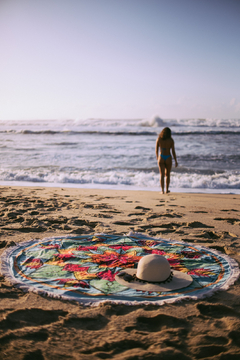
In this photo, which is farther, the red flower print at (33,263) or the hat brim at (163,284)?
the red flower print at (33,263)

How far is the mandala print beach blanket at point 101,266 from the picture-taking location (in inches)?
89.1

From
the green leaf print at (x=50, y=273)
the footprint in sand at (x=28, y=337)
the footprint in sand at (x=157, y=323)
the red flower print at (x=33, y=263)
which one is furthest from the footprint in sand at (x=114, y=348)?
the red flower print at (x=33, y=263)

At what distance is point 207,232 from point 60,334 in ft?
8.74

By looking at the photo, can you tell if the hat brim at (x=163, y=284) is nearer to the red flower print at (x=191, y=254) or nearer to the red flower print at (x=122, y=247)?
the red flower print at (x=191, y=254)

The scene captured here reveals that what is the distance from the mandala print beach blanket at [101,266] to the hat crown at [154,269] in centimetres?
15

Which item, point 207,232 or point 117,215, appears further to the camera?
point 117,215

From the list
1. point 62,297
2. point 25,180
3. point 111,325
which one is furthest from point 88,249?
point 25,180

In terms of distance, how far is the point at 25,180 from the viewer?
9992 mm

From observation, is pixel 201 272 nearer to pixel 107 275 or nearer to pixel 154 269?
pixel 154 269

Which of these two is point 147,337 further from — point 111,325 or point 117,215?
point 117,215

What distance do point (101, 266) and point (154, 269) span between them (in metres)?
0.58

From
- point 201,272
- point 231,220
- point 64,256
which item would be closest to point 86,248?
point 64,256

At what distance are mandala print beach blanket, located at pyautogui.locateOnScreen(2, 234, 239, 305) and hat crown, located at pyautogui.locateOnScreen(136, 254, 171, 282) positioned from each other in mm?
154

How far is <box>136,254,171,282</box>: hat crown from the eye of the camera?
7.90ft
